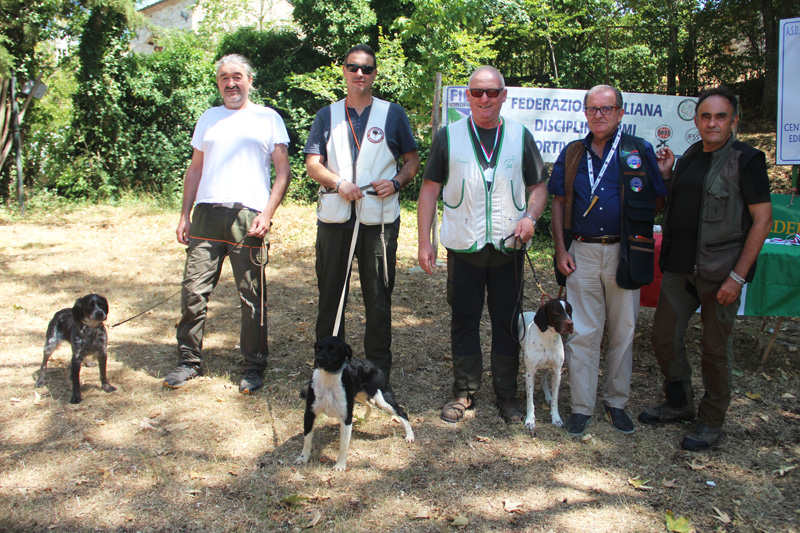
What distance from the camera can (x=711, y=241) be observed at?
3.35 meters

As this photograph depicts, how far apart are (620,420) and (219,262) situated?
294 centimetres

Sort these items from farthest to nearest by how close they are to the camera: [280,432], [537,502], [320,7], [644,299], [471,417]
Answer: [320,7], [644,299], [471,417], [280,432], [537,502]

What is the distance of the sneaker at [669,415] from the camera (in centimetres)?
380

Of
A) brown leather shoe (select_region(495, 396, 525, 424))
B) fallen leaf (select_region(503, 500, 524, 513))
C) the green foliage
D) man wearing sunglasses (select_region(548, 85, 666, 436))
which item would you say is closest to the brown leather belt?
man wearing sunglasses (select_region(548, 85, 666, 436))

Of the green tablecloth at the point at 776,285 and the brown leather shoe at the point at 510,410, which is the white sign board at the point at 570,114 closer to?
the green tablecloth at the point at 776,285

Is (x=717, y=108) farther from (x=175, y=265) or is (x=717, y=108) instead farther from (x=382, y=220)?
(x=175, y=265)

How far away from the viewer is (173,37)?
14.1 meters

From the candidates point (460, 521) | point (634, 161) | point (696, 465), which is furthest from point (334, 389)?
point (634, 161)

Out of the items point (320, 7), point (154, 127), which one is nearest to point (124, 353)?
point (154, 127)

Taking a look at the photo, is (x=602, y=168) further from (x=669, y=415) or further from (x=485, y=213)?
(x=669, y=415)

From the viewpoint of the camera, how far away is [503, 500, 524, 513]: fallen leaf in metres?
2.84

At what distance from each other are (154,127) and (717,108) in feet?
38.8

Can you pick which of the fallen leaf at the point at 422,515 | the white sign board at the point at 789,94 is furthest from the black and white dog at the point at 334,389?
the white sign board at the point at 789,94

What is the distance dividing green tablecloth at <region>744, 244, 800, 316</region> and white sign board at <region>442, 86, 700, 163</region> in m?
2.62
